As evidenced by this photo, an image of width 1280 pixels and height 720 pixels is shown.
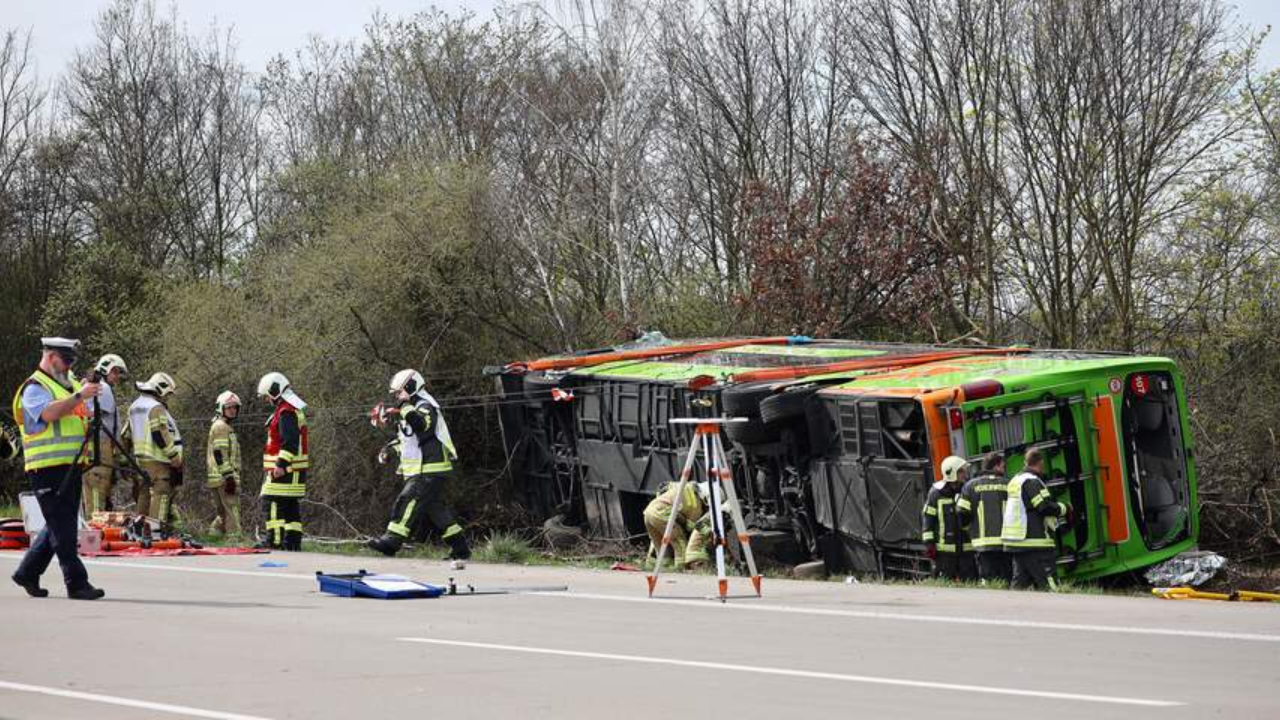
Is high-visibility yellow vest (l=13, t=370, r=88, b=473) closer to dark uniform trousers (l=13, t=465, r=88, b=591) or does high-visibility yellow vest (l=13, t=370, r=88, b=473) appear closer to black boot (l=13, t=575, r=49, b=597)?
dark uniform trousers (l=13, t=465, r=88, b=591)

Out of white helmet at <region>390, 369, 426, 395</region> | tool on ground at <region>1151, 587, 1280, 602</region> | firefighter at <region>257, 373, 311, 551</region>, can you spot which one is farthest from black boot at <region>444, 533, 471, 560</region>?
tool on ground at <region>1151, 587, 1280, 602</region>

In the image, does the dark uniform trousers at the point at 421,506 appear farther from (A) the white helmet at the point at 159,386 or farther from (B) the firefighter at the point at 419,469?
(A) the white helmet at the point at 159,386

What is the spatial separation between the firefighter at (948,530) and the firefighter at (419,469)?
4.57 metres

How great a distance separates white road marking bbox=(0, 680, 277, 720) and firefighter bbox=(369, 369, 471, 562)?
8.34 meters

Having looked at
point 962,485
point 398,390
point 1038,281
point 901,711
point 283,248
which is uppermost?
point 283,248

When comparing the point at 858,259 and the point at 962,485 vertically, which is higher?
the point at 858,259

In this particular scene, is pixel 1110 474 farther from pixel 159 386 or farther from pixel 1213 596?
pixel 159 386

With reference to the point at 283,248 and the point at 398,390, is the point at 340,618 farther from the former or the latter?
the point at 283,248

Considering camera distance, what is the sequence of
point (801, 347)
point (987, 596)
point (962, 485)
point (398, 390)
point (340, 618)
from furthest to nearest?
1. point (801, 347)
2. point (398, 390)
3. point (962, 485)
4. point (987, 596)
5. point (340, 618)

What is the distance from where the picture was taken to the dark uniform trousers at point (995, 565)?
14.3 meters

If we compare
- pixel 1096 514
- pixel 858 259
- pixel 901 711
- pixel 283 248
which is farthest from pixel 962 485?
pixel 283 248

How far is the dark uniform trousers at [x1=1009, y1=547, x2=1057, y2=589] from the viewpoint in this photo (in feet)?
45.7

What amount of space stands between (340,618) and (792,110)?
69.4 feet

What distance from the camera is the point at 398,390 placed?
1645 centimetres
